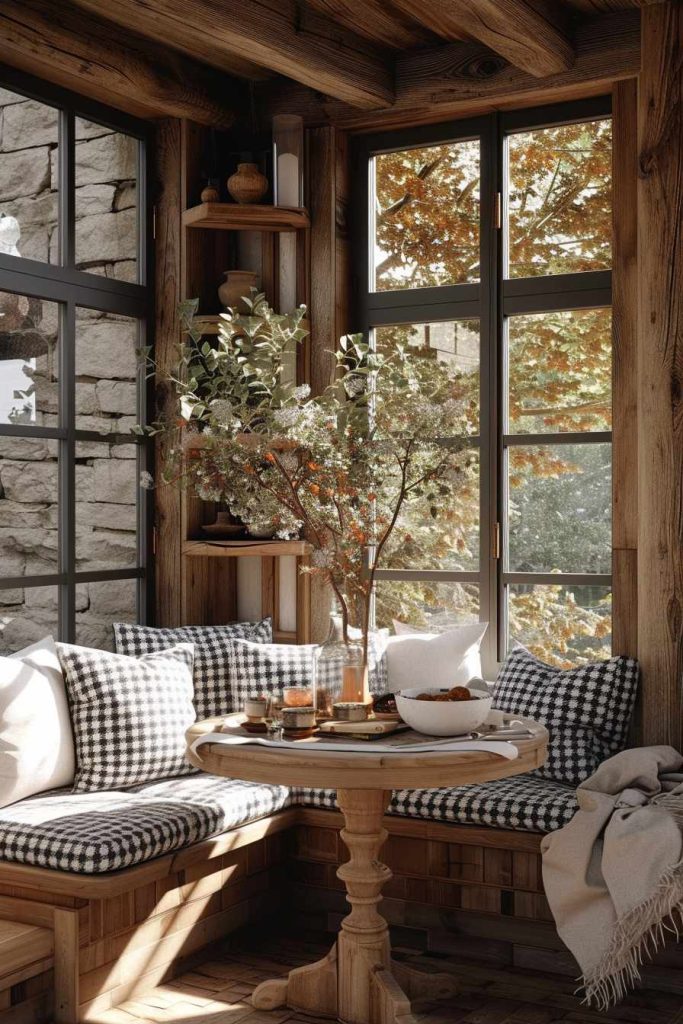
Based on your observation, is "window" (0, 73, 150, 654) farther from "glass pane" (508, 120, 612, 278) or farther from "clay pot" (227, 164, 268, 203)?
"glass pane" (508, 120, 612, 278)

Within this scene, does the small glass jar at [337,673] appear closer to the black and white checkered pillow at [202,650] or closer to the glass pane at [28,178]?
the black and white checkered pillow at [202,650]

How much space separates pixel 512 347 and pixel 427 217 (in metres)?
0.60

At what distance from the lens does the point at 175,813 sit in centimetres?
335

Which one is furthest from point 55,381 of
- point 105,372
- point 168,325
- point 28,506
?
point 168,325

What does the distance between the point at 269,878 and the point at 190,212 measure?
2.40 meters

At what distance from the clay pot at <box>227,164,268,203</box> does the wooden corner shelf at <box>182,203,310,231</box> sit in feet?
0.28

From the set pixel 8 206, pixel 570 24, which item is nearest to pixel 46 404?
pixel 8 206

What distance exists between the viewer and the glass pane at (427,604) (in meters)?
4.35

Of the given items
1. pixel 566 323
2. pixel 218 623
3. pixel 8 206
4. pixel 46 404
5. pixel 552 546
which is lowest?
pixel 218 623

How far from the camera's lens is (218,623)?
4.62 metres

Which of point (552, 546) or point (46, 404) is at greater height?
point (46, 404)

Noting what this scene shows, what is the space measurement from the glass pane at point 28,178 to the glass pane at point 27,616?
113 cm

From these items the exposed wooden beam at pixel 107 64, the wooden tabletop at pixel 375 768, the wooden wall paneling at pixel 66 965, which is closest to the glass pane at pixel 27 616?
the wooden wall paneling at pixel 66 965

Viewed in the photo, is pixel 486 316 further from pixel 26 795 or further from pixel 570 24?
pixel 26 795
